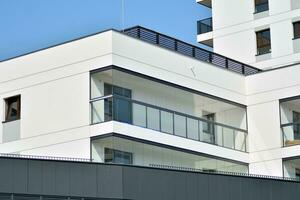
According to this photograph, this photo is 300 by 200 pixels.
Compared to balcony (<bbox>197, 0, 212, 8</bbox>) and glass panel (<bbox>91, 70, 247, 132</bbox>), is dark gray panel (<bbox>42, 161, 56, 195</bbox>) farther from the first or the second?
balcony (<bbox>197, 0, 212, 8</bbox>)

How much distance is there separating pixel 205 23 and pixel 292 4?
643 centimetres

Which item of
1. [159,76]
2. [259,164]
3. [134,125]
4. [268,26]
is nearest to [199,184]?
[134,125]

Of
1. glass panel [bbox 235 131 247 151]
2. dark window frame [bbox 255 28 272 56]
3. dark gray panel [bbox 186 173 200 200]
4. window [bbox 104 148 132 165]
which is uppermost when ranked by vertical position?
dark window frame [bbox 255 28 272 56]

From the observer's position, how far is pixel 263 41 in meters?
48.9

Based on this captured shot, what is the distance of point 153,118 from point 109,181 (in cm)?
633

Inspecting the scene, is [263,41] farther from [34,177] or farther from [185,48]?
[34,177]

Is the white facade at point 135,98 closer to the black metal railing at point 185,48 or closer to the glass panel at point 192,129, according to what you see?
the glass panel at point 192,129

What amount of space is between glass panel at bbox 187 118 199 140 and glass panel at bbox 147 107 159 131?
2.21 meters

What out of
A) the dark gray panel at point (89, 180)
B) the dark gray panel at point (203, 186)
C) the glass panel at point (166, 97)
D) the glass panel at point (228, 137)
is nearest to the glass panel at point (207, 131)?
the glass panel at point (228, 137)

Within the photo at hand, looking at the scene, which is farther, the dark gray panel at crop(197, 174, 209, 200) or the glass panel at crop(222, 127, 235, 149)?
the glass panel at crop(222, 127, 235, 149)

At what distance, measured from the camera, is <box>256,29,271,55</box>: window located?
48625 mm

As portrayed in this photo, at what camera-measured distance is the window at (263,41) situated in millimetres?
48625

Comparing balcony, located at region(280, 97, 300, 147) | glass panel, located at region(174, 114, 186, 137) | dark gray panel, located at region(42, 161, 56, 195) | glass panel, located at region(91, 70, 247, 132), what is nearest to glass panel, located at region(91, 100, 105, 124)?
glass panel, located at region(91, 70, 247, 132)

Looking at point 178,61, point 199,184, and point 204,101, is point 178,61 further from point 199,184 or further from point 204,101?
point 199,184
